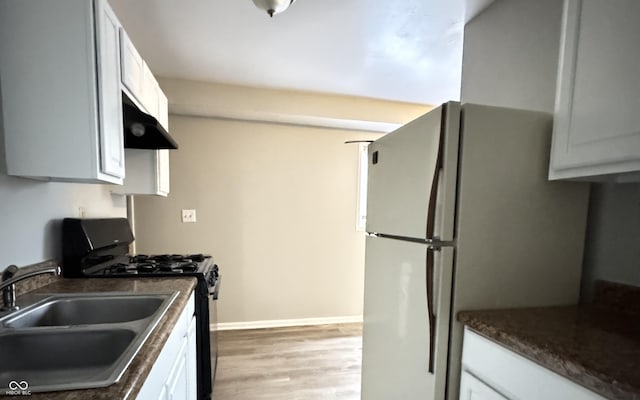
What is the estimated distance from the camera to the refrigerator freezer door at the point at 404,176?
110 centimetres

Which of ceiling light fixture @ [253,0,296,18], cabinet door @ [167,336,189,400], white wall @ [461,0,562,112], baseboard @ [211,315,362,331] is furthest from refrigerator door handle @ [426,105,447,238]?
baseboard @ [211,315,362,331]

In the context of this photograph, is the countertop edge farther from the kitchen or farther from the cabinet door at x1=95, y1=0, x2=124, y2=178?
the cabinet door at x1=95, y1=0, x2=124, y2=178

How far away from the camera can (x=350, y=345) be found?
2715mm

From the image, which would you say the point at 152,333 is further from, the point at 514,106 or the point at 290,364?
the point at 514,106

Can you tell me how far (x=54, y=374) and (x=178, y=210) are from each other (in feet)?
6.95

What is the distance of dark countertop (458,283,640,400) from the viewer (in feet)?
2.18

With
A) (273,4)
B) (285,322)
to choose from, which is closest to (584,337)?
(273,4)

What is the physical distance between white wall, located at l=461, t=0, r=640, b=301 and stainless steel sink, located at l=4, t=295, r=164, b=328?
75.5 inches

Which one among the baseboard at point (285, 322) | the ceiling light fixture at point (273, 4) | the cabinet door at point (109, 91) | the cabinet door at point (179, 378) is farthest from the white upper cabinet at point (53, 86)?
the baseboard at point (285, 322)

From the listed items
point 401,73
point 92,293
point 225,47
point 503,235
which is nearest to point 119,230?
point 92,293

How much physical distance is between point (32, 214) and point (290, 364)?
2.01 meters

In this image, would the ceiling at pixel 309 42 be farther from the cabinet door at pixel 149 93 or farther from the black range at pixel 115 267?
the black range at pixel 115 267

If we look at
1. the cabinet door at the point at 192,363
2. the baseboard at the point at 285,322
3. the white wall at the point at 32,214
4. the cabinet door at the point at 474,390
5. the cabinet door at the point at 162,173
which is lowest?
the baseboard at the point at 285,322

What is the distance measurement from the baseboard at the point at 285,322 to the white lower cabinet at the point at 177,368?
1556 mm
